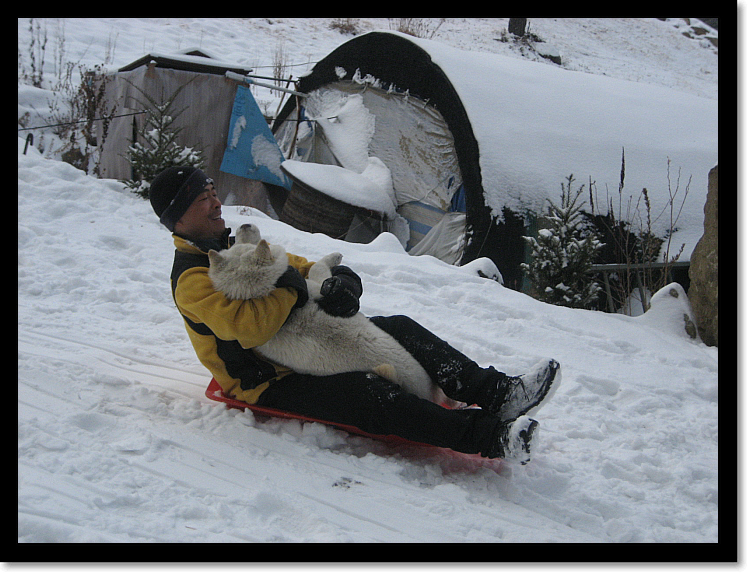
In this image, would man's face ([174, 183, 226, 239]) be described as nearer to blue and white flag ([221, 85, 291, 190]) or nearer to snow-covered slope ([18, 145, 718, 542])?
snow-covered slope ([18, 145, 718, 542])


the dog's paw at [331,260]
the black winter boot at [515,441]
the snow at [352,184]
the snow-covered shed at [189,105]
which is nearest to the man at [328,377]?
the black winter boot at [515,441]

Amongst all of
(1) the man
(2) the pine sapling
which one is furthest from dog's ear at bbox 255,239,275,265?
(2) the pine sapling

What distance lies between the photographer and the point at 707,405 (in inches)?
118

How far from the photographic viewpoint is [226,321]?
7.13ft

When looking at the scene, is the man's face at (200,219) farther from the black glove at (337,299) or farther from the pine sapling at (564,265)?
the pine sapling at (564,265)

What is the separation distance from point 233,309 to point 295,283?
278 millimetres

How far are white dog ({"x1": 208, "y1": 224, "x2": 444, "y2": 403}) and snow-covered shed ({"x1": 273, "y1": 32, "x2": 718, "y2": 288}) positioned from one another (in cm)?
370

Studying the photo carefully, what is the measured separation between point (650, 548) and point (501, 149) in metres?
4.67

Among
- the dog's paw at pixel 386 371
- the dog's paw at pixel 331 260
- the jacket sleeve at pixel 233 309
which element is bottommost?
the dog's paw at pixel 386 371

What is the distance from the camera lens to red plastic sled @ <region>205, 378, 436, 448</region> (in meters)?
2.30

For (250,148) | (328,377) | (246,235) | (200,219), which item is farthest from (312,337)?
(250,148)

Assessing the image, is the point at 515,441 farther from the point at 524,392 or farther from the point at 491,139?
the point at 491,139

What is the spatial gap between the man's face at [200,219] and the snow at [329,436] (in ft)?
2.57

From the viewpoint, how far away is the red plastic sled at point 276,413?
230 centimetres
